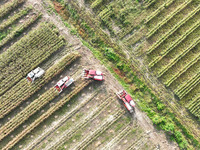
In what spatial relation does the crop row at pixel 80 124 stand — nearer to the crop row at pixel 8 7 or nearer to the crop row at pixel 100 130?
the crop row at pixel 100 130

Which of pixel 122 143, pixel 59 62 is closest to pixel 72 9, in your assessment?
pixel 59 62

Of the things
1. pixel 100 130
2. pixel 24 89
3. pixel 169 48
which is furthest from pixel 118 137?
pixel 24 89

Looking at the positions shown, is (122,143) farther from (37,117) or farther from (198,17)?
(198,17)

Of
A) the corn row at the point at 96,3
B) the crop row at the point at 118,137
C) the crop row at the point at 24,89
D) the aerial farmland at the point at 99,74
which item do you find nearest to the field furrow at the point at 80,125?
the aerial farmland at the point at 99,74

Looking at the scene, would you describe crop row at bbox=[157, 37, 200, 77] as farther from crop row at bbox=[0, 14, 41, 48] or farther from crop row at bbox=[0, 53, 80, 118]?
crop row at bbox=[0, 14, 41, 48]

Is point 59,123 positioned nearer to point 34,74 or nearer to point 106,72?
point 34,74

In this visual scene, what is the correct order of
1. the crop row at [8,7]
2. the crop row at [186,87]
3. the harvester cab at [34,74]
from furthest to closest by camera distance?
1. the crop row at [8,7]
2. the crop row at [186,87]
3. the harvester cab at [34,74]
